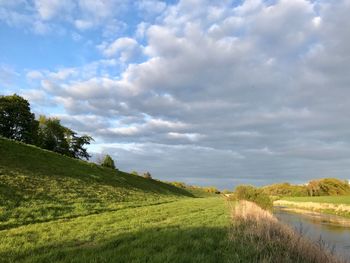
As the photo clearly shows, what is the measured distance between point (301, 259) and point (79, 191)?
23.9 metres

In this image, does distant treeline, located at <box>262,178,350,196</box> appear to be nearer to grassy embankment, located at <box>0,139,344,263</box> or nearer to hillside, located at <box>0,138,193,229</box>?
hillside, located at <box>0,138,193,229</box>

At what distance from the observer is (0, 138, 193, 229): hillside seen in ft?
72.0

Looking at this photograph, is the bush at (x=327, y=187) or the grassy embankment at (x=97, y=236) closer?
the grassy embankment at (x=97, y=236)

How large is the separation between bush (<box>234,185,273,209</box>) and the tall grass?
22.0m

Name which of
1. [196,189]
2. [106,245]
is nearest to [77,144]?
[196,189]

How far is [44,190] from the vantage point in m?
28.9

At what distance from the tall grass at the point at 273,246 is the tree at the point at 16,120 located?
2517 inches

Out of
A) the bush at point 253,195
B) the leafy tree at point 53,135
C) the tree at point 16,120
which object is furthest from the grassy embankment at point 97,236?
the leafy tree at point 53,135

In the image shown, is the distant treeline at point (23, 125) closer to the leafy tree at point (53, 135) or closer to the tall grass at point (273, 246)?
the leafy tree at point (53, 135)

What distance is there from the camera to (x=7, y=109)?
70938mm

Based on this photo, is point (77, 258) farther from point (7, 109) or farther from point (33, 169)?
point (7, 109)

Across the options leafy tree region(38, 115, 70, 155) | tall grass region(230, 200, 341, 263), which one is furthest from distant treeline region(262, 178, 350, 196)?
tall grass region(230, 200, 341, 263)

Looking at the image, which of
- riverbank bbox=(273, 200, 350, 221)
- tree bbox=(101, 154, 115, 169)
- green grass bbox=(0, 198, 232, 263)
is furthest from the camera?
tree bbox=(101, 154, 115, 169)

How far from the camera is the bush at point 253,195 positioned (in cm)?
3862
